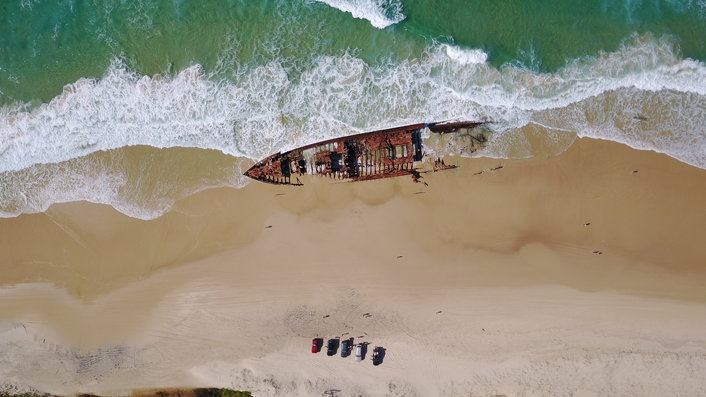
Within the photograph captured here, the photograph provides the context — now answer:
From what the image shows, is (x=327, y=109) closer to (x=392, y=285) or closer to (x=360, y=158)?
(x=360, y=158)

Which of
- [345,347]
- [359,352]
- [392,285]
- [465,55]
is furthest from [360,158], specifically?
[359,352]

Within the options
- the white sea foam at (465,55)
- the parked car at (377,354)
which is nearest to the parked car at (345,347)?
the parked car at (377,354)

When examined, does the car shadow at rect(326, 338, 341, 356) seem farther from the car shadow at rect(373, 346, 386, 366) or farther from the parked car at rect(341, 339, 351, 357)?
the car shadow at rect(373, 346, 386, 366)

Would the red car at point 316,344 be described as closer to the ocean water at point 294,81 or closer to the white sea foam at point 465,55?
the ocean water at point 294,81

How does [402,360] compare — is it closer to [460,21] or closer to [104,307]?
[104,307]

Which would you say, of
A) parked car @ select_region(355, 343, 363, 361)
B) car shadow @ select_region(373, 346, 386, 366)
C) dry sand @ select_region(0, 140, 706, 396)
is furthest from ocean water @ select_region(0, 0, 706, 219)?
car shadow @ select_region(373, 346, 386, 366)
